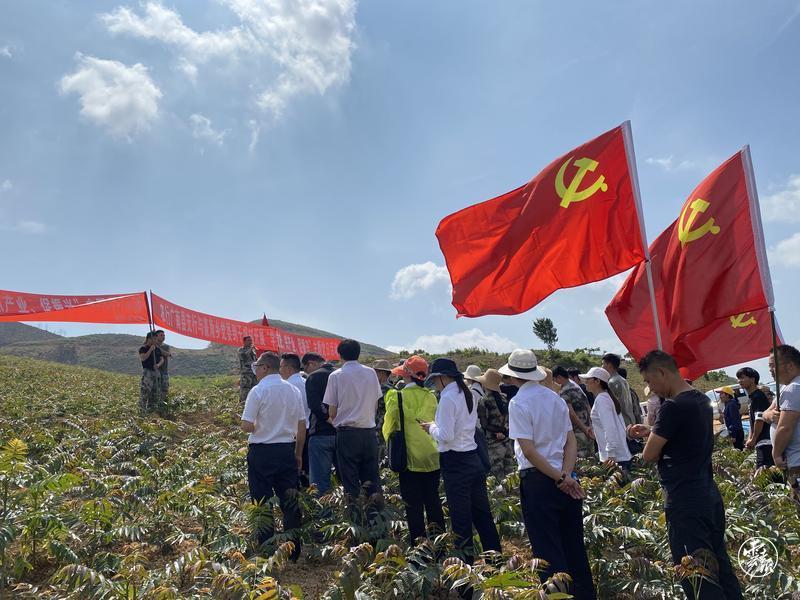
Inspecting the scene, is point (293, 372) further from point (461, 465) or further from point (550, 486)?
point (550, 486)

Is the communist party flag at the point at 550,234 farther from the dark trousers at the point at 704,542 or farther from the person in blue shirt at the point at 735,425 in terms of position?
the person in blue shirt at the point at 735,425

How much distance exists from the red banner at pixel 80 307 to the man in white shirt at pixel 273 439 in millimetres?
10033

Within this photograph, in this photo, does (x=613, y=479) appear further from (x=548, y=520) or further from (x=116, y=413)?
(x=116, y=413)

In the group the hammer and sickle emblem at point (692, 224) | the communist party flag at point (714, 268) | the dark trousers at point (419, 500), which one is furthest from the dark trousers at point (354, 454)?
the hammer and sickle emblem at point (692, 224)

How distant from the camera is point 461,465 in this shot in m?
4.49

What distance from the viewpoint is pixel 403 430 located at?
193 inches

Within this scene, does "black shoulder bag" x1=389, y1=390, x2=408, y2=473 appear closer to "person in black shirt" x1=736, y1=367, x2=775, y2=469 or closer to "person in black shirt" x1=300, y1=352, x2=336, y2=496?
"person in black shirt" x1=300, y1=352, x2=336, y2=496

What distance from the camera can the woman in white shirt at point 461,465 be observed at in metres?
4.46

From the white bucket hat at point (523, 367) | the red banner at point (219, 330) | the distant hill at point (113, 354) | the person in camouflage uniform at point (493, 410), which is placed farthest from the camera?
the distant hill at point (113, 354)

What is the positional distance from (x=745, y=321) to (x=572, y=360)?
93.5 feet

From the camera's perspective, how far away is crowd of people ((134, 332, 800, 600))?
3385mm

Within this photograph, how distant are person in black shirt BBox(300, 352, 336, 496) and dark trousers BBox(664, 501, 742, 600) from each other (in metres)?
3.58

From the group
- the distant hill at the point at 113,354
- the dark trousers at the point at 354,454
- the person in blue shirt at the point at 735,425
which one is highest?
the distant hill at the point at 113,354

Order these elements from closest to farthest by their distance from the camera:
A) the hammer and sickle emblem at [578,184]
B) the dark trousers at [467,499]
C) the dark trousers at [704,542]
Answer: the dark trousers at [704,542] → the dark trousers at [467,499] → the hammer and sickle emblem at [578,184]
